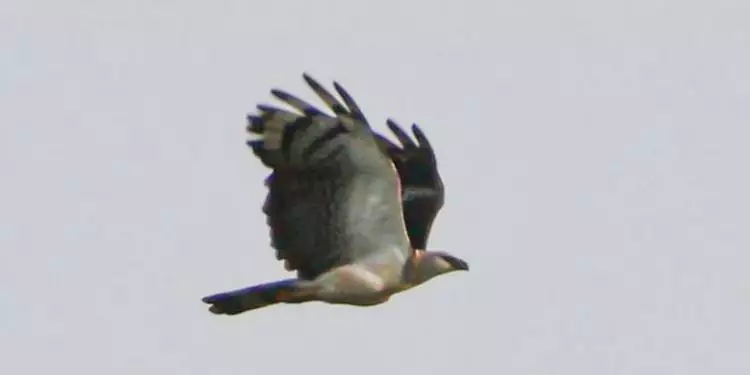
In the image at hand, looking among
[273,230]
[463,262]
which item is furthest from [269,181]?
[463,262]

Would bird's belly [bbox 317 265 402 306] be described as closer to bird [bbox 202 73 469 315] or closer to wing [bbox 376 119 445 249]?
bird [bbox 202 73 469 315]

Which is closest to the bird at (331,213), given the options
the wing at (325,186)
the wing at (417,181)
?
the wing at (325,186)

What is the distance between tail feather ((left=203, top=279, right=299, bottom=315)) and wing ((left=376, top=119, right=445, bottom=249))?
1763 millimetres

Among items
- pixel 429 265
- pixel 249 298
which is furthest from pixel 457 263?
pixel 249 298

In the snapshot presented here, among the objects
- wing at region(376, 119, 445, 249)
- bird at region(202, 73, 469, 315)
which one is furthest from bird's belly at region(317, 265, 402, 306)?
wing at region(376, 119, 445, 249)

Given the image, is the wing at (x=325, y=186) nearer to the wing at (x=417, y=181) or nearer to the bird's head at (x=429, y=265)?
the bird's head at (x=429, y=265)

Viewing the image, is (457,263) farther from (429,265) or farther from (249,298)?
(249,298)

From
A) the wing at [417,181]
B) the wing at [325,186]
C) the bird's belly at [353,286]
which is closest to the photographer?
the wing at [325,186]

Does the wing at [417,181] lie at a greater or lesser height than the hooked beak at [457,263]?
greater

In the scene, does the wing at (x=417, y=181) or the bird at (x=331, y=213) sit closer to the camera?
the bird at (x=331, y=213)

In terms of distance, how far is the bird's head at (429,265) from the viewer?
1973 centimetres

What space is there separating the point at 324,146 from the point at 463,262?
5.92 ft

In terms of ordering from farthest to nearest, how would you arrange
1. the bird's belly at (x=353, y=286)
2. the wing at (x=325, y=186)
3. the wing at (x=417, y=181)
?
1. the wing at (x=417, y=181)
2. the bird's belly at (x=353, y=286)
3. the wing at (x=325, y=186)

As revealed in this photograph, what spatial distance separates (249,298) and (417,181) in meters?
2.54
